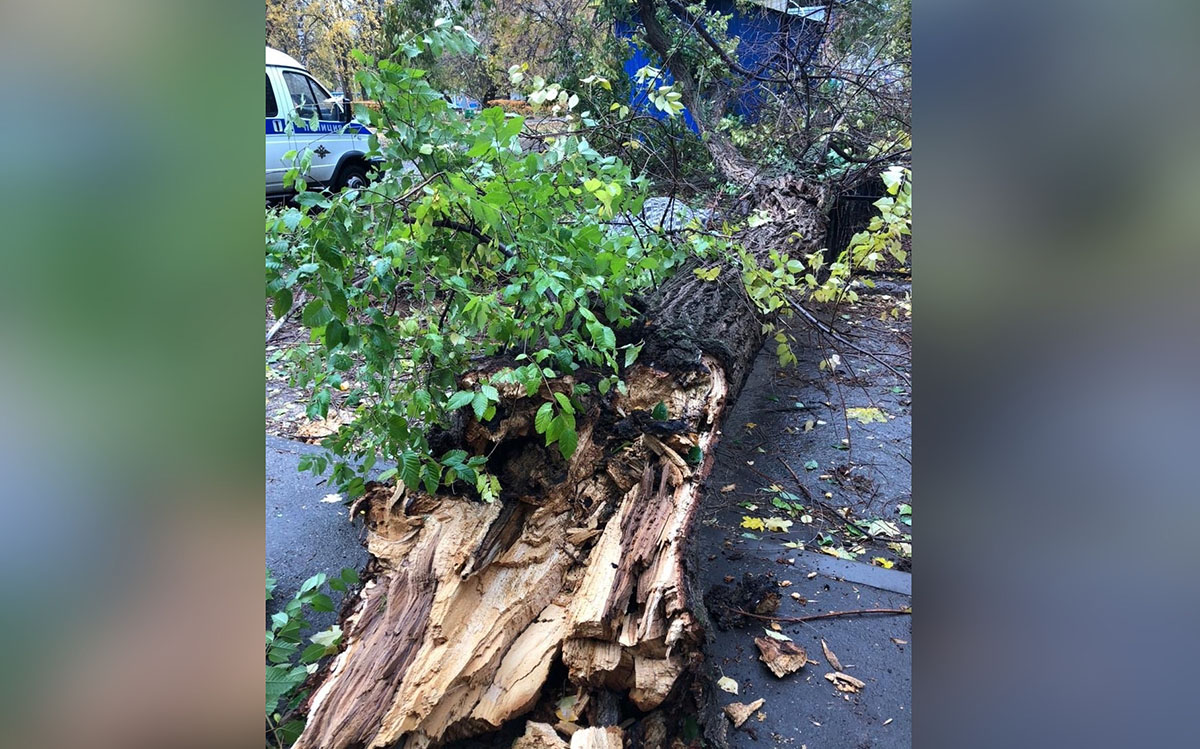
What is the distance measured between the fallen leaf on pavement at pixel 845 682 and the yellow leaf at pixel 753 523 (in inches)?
38.9

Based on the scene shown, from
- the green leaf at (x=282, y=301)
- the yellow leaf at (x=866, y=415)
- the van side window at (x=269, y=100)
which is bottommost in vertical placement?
the yellow leaf at (x=866, y=415)

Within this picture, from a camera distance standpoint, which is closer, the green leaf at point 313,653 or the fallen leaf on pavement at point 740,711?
the green leaf at point 313,653

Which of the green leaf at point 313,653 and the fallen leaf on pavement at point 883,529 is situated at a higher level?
the green leaf at point 313,653

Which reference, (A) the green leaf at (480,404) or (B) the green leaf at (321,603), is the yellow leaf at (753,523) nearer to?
(A) the green leaf at (480,404)

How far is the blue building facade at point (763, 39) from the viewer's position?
214 inches

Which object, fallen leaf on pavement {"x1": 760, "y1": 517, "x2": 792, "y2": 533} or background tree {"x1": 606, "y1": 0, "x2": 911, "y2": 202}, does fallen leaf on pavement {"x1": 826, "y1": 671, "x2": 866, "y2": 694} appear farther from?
background tree {"x1": 606, "y1": 0, "x2": 911, "y2": 202}

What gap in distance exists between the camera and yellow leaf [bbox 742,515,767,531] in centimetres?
351

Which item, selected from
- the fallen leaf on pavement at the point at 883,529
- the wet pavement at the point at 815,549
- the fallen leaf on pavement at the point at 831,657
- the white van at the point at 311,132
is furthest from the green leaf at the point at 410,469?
the white van at the point at 311,132

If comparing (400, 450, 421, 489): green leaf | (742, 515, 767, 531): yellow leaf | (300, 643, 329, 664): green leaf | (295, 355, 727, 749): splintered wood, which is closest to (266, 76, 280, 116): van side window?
(400, 450, 421, 489): green leaf

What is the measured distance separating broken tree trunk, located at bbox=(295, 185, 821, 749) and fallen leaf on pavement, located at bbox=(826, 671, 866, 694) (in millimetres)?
767

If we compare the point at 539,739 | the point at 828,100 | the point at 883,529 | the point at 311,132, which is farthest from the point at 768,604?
the point at 311,132
